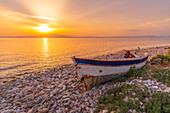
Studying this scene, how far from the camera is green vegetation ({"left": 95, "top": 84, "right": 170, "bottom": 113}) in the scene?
15.2 ft

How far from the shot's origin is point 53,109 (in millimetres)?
6207

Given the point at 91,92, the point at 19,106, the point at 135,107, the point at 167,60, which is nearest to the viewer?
the point at 135,107

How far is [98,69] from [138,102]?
3.56 metres

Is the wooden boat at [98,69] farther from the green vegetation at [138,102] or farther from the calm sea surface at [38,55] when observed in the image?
the calm sea surface at [38,55]

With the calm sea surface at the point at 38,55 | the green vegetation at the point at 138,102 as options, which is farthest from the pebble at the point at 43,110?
the calm sea surface at the point at 38,55

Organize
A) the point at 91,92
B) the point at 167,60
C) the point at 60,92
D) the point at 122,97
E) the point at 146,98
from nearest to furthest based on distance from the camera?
1. the point at 146,98
2. the point at 122,97
3. the point at 91,92
4. the point at 60,92
5. the point at 167,60

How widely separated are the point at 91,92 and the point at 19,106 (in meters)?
5.28

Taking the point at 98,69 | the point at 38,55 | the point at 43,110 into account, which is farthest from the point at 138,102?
the point at 38,55

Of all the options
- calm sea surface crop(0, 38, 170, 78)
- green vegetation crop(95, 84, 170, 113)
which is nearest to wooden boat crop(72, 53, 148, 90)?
green vegetation crop(95, 84, 170, 113)

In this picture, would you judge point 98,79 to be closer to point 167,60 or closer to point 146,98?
point 146,98

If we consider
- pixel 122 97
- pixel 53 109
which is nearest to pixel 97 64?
pixel 122 97

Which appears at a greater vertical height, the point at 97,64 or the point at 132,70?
the point at 97,64

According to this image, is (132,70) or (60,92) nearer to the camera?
(60,92)

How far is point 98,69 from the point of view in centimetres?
786
